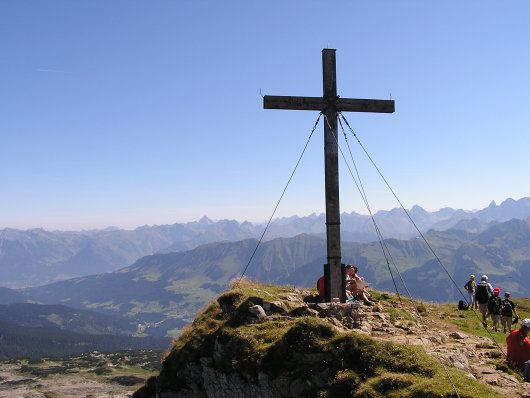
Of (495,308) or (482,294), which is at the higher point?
(482,294)

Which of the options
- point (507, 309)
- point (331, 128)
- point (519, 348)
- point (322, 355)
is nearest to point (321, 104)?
point (331, 128)

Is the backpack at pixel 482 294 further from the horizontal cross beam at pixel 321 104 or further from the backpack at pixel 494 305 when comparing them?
the horizontal cross beam at pixel 321 104

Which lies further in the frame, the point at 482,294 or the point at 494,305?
the point at 482,294

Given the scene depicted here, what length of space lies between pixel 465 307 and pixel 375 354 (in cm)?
1775

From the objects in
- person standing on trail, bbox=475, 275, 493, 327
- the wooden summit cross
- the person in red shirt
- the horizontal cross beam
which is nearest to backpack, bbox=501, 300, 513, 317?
person standing on trail, bbox=475, 275, 493, 327

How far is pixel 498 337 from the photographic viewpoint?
→ 17.0 meters

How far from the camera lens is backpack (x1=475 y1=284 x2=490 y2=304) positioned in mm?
21422

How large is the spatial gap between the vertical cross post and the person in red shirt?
236 inches

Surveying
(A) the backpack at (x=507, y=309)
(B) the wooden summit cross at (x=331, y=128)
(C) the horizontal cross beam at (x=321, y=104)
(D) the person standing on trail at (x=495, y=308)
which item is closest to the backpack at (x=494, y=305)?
(D) the person standing on trail at (x=495, y=308)

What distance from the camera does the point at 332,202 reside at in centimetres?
1536

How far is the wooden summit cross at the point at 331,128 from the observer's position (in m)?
15.4

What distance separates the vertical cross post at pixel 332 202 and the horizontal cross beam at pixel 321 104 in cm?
28

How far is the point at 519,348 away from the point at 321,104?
11.1 m

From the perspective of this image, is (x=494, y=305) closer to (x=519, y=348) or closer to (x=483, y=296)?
(x=483, y=296)
